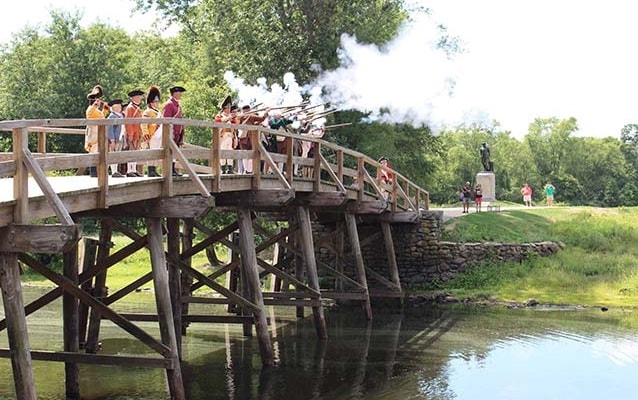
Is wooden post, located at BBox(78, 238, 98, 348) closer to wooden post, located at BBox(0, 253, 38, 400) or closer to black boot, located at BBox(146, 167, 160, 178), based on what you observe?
black boot, located at BBox(146, 167, 160, 178)

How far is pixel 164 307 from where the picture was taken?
12.8 m

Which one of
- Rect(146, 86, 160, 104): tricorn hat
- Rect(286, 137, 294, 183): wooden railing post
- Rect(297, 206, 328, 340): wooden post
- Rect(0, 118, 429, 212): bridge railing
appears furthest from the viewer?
Rect(297, 206, 328, 340): wooden post

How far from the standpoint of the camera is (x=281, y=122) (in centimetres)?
1991

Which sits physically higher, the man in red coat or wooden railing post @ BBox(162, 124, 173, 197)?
the man in red coat

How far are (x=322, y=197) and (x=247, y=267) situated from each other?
131 inches

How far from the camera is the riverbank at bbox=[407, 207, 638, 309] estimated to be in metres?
25.5

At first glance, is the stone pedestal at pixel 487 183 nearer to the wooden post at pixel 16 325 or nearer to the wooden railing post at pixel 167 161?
the wooden railing post at pixel 167 161

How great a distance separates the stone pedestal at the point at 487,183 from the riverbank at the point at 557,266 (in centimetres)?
578

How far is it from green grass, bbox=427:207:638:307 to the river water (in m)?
2.10

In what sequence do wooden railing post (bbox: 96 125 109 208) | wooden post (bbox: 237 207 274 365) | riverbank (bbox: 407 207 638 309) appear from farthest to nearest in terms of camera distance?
1. riverbank (bbox: 407 207 638 309)
2. wooden post (bbox: 237 207 274 365)
3. wooden railing post (bbox: 96 125 109 208)

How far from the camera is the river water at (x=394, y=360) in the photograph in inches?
572

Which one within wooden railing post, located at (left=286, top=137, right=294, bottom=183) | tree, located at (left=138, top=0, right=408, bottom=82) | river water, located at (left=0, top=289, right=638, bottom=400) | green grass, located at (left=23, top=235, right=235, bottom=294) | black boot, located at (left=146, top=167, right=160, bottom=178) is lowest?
river water, located at (left=0, top=289, right=638, bottom=400)

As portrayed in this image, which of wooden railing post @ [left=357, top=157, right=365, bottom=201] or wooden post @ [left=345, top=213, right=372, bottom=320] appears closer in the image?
wooden railing post @ [left=357, top=157, right=365, bottom=201]

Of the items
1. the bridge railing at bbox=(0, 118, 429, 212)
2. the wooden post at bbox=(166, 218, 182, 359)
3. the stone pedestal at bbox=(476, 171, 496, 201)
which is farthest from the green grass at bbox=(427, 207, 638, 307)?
the wooden post at bbox=(166, 218, 182, 359)
